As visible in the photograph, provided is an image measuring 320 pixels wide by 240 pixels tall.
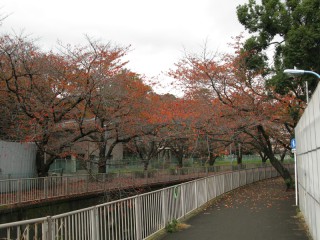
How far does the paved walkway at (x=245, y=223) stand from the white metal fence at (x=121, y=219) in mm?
572

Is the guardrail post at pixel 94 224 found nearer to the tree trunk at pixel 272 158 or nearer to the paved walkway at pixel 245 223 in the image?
the paved walkway at pixel 245 223

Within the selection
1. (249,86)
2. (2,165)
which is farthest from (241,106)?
(2,165)

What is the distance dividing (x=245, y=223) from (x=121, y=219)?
4.92m

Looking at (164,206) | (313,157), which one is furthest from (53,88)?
(313,157)

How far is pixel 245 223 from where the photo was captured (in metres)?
11.2

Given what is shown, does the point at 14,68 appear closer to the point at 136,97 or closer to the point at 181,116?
the point at 136,97

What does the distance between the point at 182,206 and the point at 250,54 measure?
11219 millimetres

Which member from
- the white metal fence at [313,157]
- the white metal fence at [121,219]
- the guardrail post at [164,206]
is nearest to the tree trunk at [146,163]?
the white metal fence at [121,219]

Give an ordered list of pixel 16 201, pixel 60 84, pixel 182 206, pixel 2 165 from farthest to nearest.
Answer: pixel 2 165
pixel 60 84
pixel 16 201
pixel 182 206

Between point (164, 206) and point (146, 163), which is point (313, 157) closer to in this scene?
point (164, 206)

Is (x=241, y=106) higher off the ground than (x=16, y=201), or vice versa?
(x=241, y=106)

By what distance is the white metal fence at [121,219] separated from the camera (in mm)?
4582

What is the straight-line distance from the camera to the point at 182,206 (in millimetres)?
11922

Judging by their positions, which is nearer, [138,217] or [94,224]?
[94,224]
